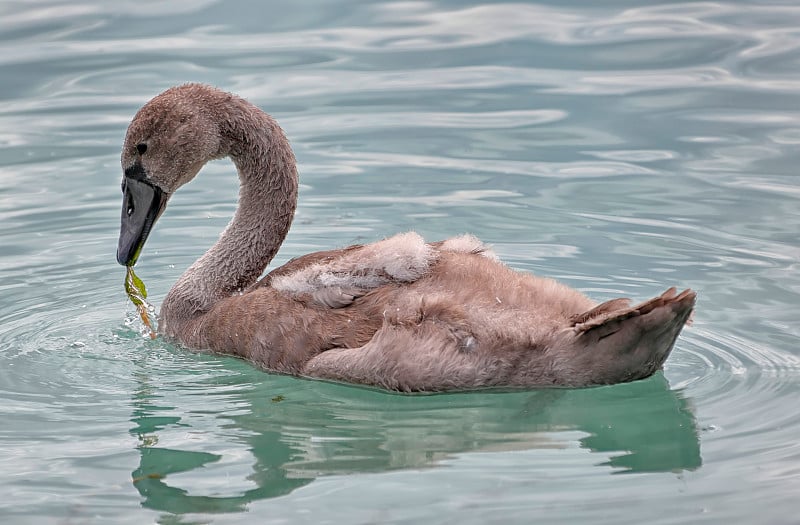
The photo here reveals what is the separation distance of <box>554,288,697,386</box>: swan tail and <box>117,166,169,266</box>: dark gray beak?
112 inches

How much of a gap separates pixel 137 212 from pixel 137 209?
2 centimetres

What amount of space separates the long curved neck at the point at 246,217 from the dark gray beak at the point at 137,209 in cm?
42

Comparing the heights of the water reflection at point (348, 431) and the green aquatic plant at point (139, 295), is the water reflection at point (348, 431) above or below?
below

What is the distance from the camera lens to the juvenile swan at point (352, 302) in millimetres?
6898

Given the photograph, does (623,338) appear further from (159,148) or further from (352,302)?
(159,148)

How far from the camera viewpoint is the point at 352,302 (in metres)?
7.39

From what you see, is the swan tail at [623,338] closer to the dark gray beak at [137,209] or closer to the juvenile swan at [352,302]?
the juvenile swan at [352,302]

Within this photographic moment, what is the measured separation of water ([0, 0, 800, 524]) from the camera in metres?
6.11

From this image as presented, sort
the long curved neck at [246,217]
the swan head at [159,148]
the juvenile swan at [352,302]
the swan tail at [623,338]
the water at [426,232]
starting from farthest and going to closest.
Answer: the long curved neck at [246,217] < the swan head at [159,148] < the juvenile swan at [352,302] < the swan tail at [623,338] < the water at [426,232]

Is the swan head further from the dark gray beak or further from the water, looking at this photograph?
the water

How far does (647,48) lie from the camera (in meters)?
13.7

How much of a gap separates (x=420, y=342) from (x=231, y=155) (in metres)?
2.19

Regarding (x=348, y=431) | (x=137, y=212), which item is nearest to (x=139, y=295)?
(x=137, y=212)

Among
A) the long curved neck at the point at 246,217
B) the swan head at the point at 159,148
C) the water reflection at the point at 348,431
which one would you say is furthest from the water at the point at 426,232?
the swan head at the point at 159,148
